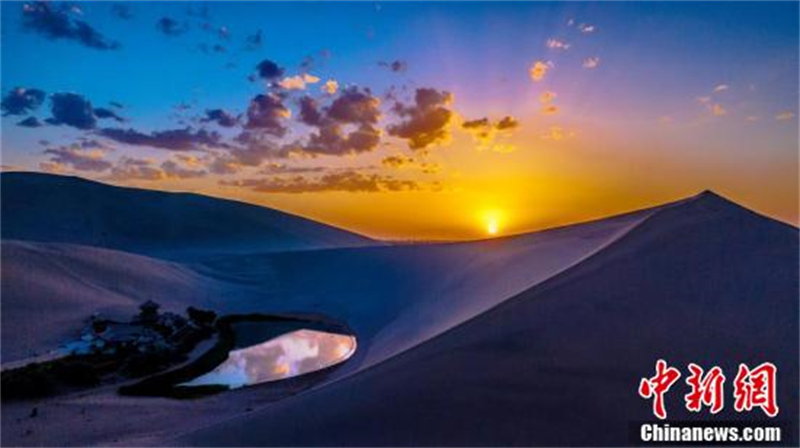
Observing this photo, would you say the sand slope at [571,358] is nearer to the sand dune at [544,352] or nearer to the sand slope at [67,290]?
the sand dune at [544,352]

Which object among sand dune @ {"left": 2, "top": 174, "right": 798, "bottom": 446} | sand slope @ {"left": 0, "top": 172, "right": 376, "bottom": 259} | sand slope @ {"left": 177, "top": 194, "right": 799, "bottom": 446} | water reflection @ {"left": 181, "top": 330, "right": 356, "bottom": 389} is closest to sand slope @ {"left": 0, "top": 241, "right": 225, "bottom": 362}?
sand dune @ {"left": 2, "top": 174, "right": 798, "bottom": 446}

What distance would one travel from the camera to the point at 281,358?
51.0 feet

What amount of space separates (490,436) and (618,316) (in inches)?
125

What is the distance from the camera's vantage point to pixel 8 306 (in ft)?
55.2

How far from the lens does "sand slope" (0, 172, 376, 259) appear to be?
187 feet

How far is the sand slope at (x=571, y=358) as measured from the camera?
7.11 metres

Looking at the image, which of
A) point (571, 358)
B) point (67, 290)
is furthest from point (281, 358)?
point (571, 358)
